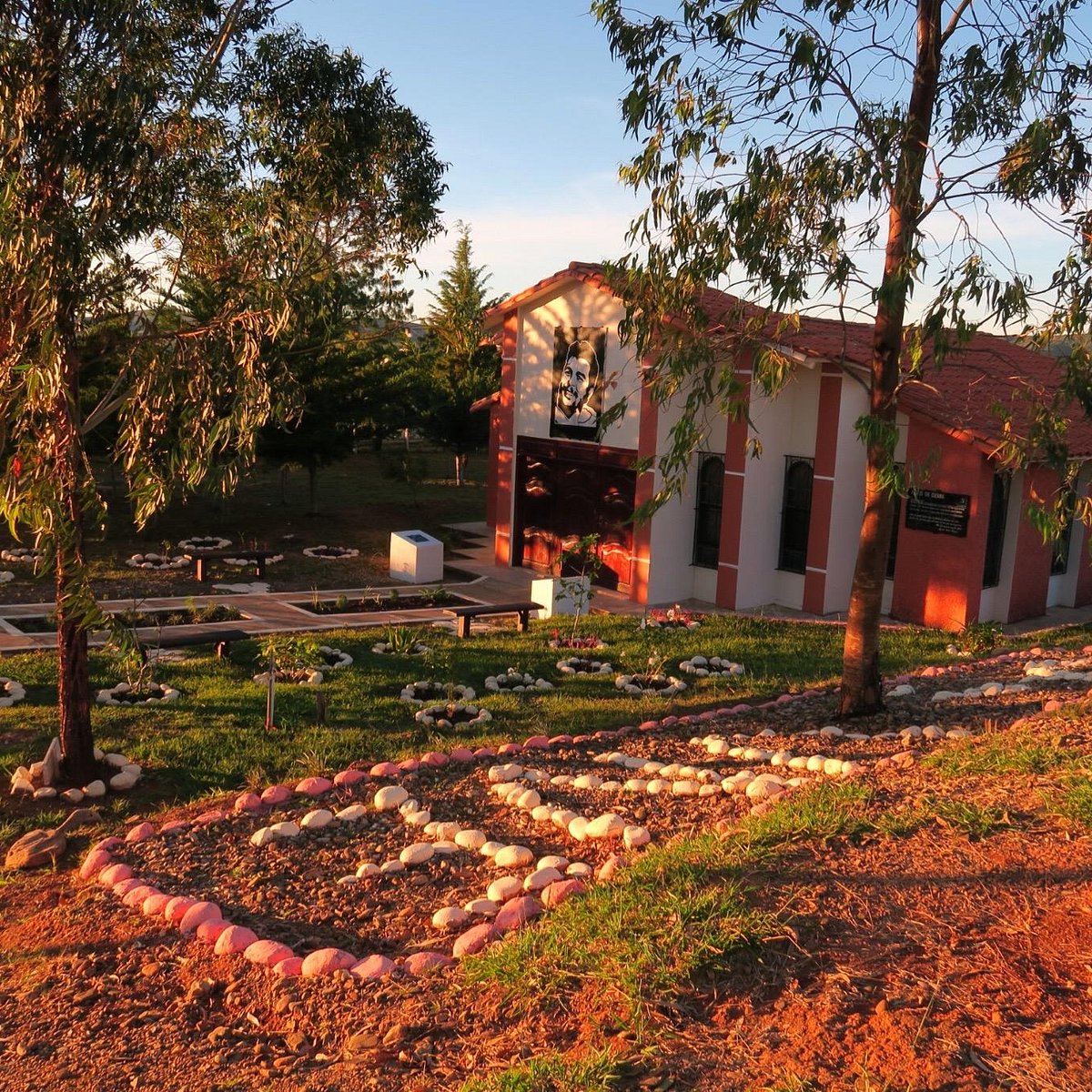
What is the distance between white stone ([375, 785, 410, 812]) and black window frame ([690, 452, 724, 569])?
1029 centimetres

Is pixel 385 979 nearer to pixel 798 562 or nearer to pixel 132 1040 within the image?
pixel 132 1040

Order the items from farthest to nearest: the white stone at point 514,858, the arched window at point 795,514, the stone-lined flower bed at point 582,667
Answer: the arched window at point 795,514 → the stone-lined flower bed at point 582,667 → the white stone at point 514,858

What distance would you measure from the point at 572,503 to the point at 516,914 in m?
13.3

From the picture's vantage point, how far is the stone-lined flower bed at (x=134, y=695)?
9930 mm

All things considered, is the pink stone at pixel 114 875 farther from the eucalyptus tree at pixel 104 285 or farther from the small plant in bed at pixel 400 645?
the small plant in bed at pixel 400 645

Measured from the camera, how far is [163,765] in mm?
8320

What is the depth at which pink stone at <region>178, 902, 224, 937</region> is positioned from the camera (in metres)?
5.52

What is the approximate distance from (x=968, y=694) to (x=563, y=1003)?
23.1 feet

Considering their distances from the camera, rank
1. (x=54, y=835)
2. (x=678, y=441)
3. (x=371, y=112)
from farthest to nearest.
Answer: (x=371, y=112)
(x=678, y=441)
(x=54, y=835)

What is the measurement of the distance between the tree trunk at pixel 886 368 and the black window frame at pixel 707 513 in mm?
7367

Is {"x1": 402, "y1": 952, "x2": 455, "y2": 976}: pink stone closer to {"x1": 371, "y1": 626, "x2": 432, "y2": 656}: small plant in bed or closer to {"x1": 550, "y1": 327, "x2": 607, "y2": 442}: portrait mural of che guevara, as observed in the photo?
{"x1": 371, "y1": 626, "x2": 432, "y2": 656}: small plant in bed

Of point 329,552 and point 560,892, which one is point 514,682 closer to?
point 560,892

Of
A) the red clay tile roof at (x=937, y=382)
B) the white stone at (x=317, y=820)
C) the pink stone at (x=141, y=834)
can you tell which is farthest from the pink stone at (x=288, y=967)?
the red clay tile roof at (x=937, y=382)

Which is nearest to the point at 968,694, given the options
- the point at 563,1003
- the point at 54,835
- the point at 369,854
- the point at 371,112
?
the point at 369,854
